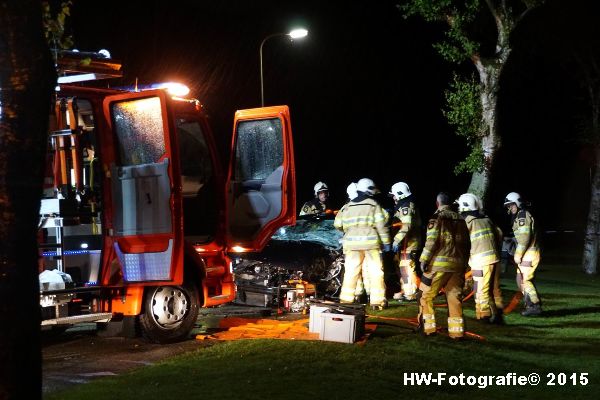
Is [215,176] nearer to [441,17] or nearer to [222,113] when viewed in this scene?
[441,17]

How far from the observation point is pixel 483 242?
35.6ft

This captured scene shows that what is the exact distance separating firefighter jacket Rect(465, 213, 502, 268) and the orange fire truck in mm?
3509

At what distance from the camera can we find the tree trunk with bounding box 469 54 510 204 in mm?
17984

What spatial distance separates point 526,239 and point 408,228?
2.08 m

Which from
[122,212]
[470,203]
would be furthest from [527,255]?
[122,212]

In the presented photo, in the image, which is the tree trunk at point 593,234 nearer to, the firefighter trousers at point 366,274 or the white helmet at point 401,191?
the white helmet at point 401,191

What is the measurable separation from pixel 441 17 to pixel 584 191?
43.6 m

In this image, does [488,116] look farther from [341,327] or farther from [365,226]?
[341,327]

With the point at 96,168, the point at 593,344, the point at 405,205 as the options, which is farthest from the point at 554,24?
the point at 96,168

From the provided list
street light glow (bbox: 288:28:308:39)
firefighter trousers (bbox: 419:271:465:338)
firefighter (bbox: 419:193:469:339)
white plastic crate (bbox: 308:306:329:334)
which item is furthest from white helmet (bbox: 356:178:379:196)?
street light glow (bbox: 288:28:308:39)

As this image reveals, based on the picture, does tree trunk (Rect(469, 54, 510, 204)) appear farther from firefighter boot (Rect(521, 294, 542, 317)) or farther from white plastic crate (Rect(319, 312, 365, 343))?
white plastic crate (Rect(319, 312, 365, 343))

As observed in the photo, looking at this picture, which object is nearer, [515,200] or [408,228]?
[515,200]

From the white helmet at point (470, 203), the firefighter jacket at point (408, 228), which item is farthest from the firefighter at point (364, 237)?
the firefighter jacket at point (408, 228)

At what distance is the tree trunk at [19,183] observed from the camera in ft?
15.5
